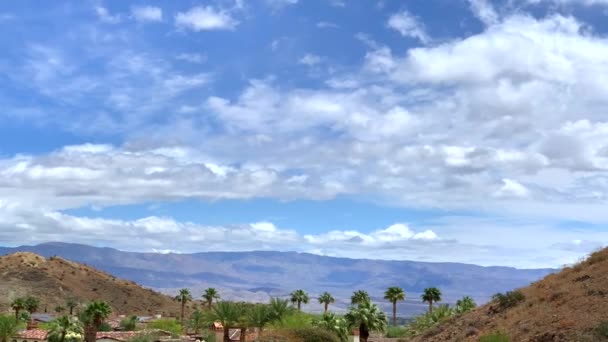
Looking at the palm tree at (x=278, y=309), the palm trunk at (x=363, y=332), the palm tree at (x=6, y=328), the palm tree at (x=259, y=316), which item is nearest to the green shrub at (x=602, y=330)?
the palm trunk at (x=363, y=332)

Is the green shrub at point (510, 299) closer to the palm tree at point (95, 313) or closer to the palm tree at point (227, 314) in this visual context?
the palm tree at point (227, 314)

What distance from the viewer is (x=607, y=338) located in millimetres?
48594

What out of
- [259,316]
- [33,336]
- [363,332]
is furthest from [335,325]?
[33,336]

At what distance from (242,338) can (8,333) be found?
24.8 m

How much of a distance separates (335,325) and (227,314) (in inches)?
533

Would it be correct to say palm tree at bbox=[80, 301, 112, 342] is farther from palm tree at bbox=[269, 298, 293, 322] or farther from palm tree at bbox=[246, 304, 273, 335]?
palm tree at bbox=[269, 298, 293, 322]

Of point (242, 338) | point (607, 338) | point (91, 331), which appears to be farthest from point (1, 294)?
point (607, 338)

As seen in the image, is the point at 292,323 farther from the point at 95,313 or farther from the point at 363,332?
the point at 95,313

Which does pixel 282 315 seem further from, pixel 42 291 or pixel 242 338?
pixel 42 291

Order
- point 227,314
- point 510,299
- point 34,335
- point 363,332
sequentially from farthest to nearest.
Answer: point 34,335, point 363,332, point 227,314, point 510,299

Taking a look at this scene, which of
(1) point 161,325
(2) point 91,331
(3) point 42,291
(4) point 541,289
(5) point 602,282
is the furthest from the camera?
(3) point 42,291

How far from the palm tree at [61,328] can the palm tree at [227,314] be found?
1565 cm

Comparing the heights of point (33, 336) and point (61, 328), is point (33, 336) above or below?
below

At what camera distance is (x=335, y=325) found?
8156cm
